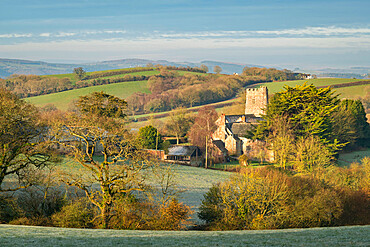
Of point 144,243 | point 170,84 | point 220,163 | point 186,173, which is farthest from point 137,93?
point 144,243

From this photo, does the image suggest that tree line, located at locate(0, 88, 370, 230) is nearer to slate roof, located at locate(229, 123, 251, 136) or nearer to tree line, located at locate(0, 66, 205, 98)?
slate roof, located at locate(229, 123, 251, 136)

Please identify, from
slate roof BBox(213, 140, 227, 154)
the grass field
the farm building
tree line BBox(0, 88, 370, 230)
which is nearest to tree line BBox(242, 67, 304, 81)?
slate roof BBox(213, 140, 227, 154)

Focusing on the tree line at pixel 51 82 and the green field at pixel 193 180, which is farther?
the tree line at pixel 51 82

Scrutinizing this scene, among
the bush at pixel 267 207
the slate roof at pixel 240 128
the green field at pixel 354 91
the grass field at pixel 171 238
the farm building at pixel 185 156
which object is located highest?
the green field at pixel 354 91

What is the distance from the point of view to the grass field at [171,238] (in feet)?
43.2

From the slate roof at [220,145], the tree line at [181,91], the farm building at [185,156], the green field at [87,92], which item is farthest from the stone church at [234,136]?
the green field at [87,92]

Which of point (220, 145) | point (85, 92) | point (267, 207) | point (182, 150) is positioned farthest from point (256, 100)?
point (267, 207)

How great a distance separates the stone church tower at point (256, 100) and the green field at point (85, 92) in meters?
46.2

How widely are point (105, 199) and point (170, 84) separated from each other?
11726 cm

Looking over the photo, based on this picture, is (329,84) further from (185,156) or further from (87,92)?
(185,156)

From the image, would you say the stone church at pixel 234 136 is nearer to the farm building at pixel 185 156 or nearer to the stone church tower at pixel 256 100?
the stone church tower at pixel 256 100

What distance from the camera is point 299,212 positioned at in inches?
946

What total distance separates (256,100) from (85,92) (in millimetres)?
55575

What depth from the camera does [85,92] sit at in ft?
376
